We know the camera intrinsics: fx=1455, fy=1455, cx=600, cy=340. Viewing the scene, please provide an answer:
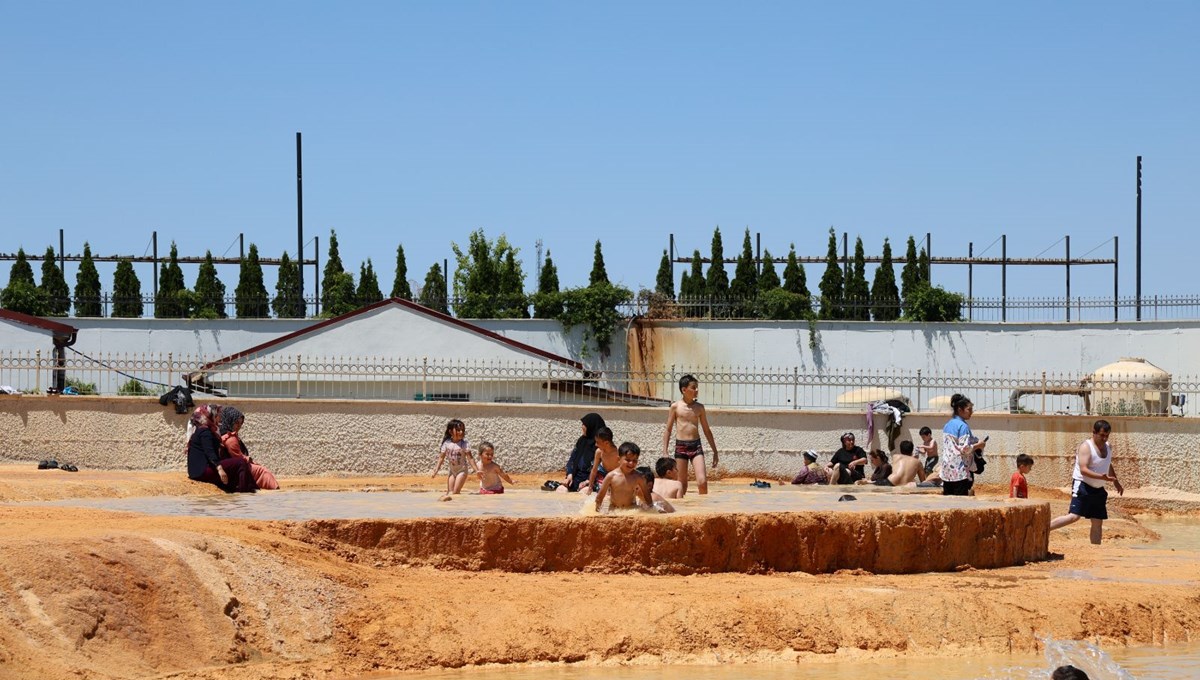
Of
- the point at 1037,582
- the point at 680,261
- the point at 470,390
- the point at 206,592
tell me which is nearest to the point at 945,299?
the point at 680,261

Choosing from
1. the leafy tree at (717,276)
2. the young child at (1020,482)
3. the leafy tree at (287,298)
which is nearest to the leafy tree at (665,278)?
the leafy tree at (717,276)

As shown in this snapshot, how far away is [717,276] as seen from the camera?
41750 mm

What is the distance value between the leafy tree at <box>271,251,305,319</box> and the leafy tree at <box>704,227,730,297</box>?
451 inches

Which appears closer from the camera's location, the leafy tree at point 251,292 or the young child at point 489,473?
the young child at point 489,473

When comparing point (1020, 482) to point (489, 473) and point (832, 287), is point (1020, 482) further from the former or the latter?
point (832, 287)

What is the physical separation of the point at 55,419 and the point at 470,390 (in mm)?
7324

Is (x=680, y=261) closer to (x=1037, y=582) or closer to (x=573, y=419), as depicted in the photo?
(x=573, y=419)

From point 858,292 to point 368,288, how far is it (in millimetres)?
13982

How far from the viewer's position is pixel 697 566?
12250 millimetres

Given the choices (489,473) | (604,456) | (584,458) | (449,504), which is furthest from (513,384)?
(449,504)

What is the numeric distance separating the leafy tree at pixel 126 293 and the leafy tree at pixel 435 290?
7781 mm

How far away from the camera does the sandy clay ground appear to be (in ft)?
29.6

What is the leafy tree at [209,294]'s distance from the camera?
39.7 m

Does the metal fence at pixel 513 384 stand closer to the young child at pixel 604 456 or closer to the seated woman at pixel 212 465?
the seated woman at pixel 212 465
